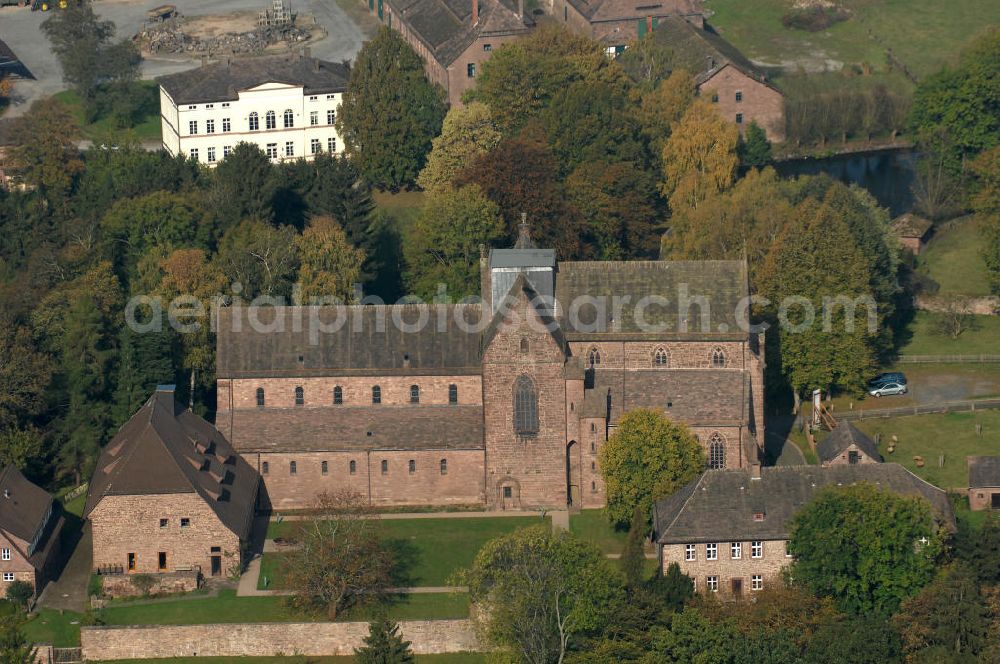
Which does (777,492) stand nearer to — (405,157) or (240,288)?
(240,288)

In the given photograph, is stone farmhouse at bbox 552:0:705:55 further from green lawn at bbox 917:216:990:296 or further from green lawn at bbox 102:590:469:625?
green lawn at bbox 102:590:469:625

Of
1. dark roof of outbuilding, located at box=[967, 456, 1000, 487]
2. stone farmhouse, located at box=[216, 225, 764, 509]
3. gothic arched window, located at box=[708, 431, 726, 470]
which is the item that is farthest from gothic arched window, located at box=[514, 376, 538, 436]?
dark roof of outbuilding, located at box=[967, 456, 1000, 487]

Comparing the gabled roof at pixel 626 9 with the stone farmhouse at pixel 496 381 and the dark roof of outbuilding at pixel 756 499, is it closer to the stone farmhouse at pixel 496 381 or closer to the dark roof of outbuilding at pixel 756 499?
the stone farmhouse at pixel 496 381

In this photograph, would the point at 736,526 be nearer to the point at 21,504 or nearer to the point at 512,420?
the point at 512,420

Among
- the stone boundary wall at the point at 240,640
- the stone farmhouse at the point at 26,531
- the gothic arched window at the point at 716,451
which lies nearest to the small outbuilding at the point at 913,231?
the gothic arched window at the point at 716,451

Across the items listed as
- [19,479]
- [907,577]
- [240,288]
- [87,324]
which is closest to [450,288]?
[240,288]

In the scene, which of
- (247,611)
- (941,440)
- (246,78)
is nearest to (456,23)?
(246,78)
